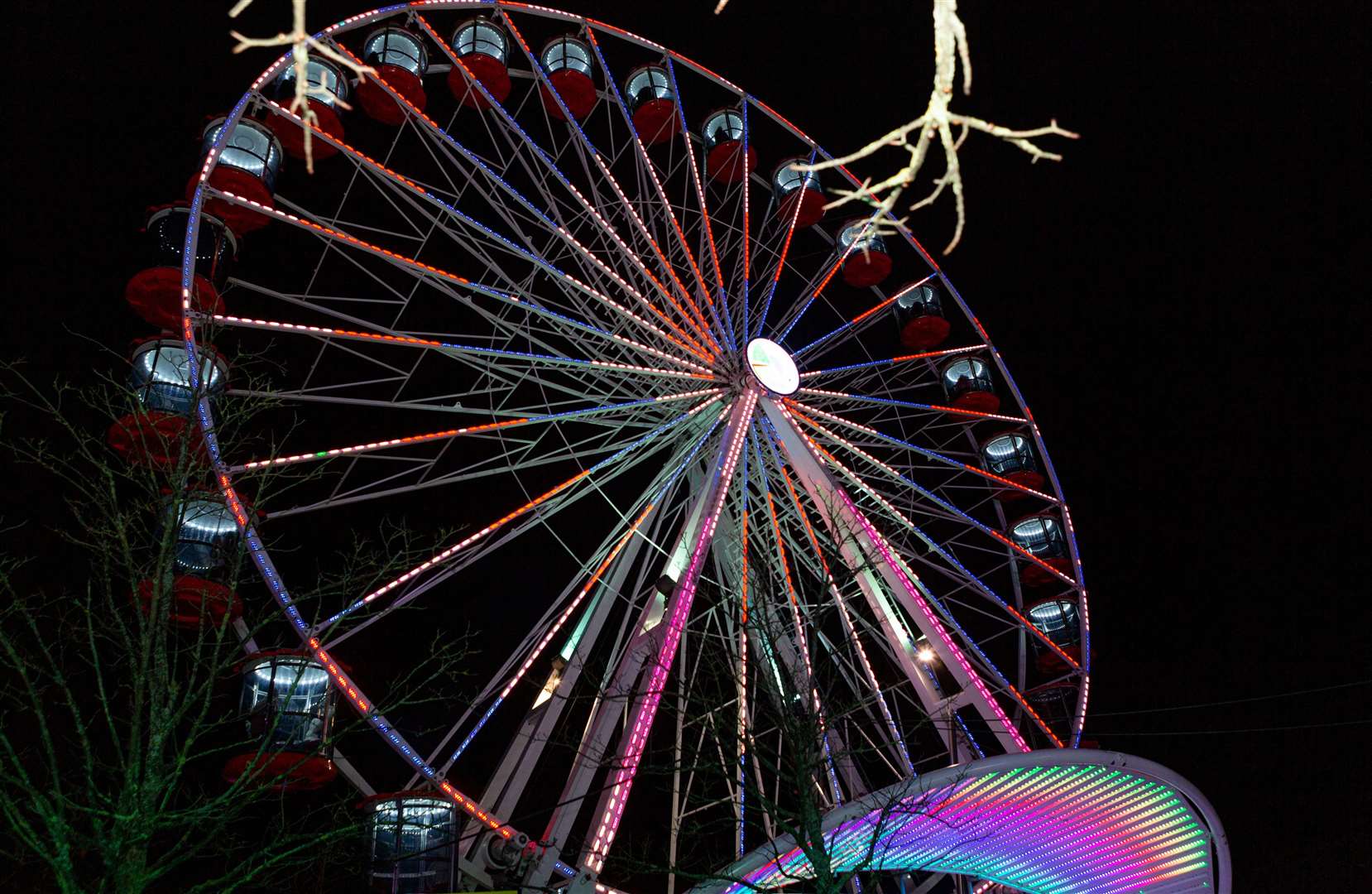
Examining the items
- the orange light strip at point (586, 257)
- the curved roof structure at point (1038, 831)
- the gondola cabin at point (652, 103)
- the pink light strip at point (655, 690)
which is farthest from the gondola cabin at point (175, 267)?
the curved roof structure at point (1038, 831)

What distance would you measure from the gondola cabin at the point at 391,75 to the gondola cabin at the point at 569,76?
5.35 feet

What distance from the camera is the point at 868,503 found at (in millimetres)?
15016

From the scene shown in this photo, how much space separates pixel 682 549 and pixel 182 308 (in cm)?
554

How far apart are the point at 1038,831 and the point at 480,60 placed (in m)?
11.5

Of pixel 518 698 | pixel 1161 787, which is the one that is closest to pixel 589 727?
pixel 1161 787

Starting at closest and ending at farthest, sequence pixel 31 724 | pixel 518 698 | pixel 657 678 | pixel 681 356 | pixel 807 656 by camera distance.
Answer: pixel 657 678, pixel 807 656, pixel 681 356, pixel 31 724, pixel 518 698

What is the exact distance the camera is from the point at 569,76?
14.0 m

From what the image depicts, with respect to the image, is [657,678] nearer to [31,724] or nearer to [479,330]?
[31,724]

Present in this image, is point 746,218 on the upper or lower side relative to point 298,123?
lower

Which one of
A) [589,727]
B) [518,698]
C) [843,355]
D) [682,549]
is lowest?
[518,698]

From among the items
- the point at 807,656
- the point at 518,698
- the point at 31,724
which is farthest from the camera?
the point at 518,698

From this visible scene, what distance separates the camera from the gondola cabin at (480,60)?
13.5 m

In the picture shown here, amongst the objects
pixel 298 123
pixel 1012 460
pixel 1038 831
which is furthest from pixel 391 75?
pixel 1038 831

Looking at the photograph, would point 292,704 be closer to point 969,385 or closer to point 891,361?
point 891,361
